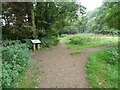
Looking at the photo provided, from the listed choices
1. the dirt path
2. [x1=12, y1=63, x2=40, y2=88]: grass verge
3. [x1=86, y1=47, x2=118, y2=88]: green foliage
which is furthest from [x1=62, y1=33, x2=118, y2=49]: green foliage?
[x1=12, y1=63, x2=40, y2=88]: grass verge

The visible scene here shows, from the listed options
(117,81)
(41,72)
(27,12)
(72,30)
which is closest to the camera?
(117,81)

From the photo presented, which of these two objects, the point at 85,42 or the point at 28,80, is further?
the point at 85,42

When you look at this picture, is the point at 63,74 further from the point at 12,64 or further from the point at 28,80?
the point at 12,64

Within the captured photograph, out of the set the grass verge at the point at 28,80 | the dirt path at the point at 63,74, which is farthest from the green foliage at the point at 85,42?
the grass verge at the point at 28,80

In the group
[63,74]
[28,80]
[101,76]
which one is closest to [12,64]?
[28,80]

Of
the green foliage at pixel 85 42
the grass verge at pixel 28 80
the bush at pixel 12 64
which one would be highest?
the bush at pixel 12 64

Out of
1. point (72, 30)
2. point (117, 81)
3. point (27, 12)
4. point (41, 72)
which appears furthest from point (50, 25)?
point (72, 30)

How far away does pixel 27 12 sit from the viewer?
14609 mm

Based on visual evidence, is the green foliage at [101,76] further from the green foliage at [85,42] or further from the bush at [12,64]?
the green foliage at [85,42]

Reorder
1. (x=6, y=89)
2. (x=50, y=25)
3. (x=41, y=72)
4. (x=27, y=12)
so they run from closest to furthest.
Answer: (x=6, y=89) → (x=41, y=72) → (x=27, y=12) → (x=50, y=25)

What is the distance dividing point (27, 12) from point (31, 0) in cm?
Answer: 104

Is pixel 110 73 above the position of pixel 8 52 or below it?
below

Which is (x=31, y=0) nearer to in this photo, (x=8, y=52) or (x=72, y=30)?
(x=8, y=52)

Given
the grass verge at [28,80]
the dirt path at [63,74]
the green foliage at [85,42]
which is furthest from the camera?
the green foliage at [85,42]
